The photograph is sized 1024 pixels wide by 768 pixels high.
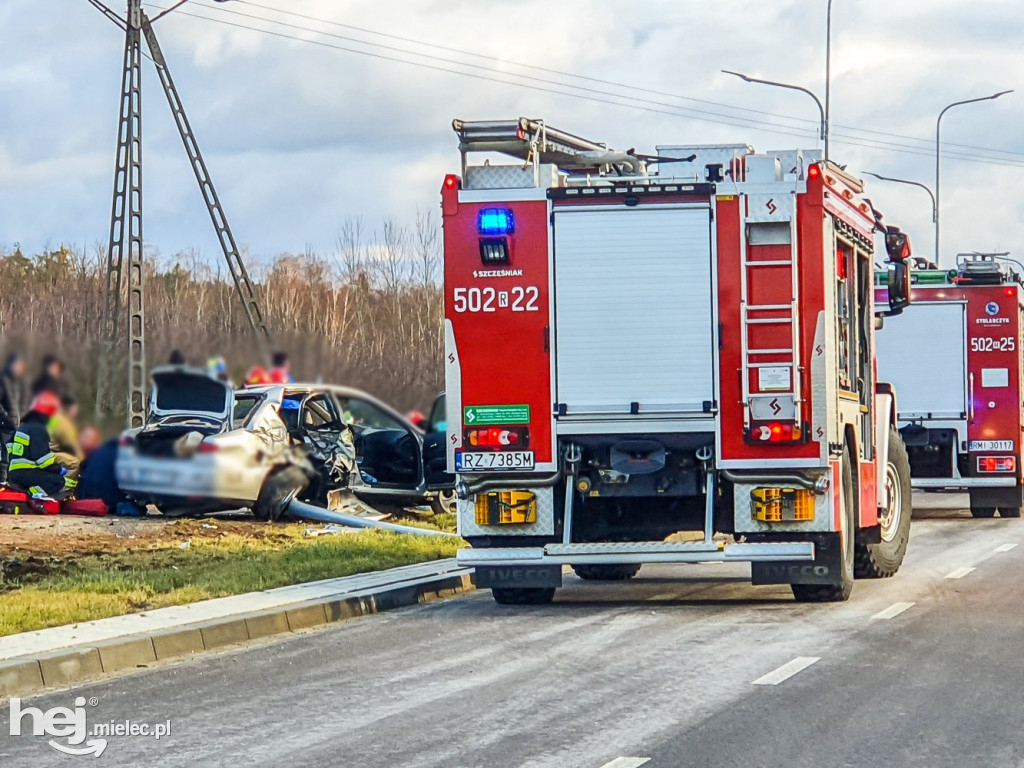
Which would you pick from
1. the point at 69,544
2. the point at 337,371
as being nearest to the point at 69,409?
the point at 337,371

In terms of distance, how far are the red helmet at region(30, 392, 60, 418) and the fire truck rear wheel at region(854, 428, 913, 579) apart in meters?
11.2

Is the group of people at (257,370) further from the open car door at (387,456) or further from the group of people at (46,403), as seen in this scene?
the open car door at (387,456)

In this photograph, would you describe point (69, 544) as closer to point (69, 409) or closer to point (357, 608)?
point (357, 608)

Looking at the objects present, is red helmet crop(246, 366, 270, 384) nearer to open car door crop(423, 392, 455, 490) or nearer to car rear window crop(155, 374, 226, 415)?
car rear window crop(155, 374, 226, 415)

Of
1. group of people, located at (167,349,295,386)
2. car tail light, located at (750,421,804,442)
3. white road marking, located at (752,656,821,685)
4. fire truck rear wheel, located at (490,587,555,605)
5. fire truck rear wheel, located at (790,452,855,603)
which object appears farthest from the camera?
fire truck rear wheel, located at (490,587,555,605)

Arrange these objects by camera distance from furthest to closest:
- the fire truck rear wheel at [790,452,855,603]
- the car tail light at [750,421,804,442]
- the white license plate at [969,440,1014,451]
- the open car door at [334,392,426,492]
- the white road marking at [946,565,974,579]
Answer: the white license plate at [969,440,1014,451], the open car door at [334,392,426,492], the white road marking at [946,565,974,579], the fire truck rear wheel at [790,452,855,603], the car tail light at [750,421,804,442]

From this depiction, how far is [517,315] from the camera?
11.9 meters

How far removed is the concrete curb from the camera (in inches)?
351

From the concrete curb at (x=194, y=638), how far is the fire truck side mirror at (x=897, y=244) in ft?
17.1

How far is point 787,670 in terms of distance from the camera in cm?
884

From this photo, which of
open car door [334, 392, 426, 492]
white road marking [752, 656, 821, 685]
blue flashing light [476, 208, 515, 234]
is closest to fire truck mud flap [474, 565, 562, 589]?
blue flashing light [476, 208, 515, 234]

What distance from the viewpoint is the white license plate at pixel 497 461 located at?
11836mm

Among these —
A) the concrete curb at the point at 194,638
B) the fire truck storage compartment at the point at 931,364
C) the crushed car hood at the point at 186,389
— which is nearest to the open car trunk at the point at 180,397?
the crushed car hood at the point at 186,389

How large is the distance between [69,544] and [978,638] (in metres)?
9.80
